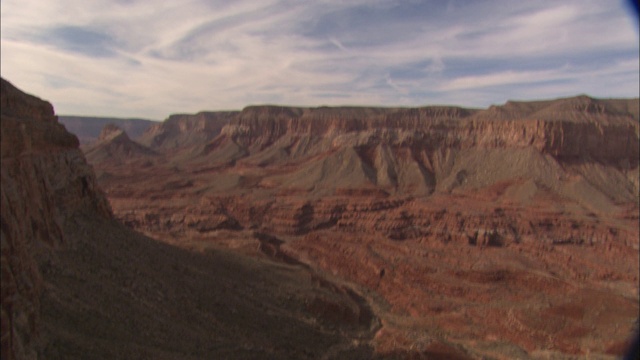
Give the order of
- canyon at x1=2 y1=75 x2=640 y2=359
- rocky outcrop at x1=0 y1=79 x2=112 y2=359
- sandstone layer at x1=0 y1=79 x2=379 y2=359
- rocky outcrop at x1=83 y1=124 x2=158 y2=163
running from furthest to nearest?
rocky outcrop at x1=83 y1=124 x2=158 y2=163, canyon at x1=2 y1=75 x2=640 y2=359, sandstone layer at x1=0 y1=79 x2=379 y2=359, rocky outcrop at x1=0 y1=79 x2=112 y2=359

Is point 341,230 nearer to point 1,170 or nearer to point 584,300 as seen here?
point 584,300

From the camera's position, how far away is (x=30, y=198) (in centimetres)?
1670

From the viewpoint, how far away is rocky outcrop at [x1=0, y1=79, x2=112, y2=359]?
11.4 metres

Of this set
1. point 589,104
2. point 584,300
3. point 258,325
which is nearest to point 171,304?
point 258,325

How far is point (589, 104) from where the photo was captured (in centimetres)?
8138

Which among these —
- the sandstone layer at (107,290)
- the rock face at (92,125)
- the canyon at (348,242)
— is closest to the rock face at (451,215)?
the canyon at (348,242)

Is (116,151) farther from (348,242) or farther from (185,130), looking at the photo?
(348,242)

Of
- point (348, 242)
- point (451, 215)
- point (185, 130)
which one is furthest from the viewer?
point (185, 130)

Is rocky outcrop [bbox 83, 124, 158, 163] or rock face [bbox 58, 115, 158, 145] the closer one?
rocky outcrop [bbox 83, 124, 158, 163]

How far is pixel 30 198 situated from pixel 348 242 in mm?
32167

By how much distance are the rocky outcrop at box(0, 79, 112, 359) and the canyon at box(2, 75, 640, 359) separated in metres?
0.10

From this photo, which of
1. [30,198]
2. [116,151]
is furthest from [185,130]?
[30,198]

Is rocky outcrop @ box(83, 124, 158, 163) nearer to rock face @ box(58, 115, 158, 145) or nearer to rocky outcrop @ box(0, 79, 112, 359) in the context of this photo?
rock face @ box(58, 115, 158, 145)

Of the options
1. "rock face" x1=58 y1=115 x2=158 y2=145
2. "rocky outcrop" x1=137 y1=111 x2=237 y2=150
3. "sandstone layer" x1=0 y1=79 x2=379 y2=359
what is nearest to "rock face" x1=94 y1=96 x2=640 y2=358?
"sandstone layer" x1=0 y1=79 x2=379 y2=359
